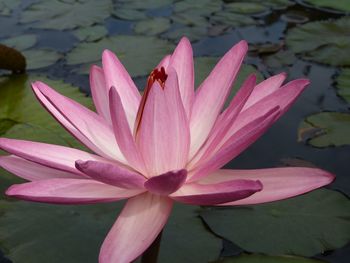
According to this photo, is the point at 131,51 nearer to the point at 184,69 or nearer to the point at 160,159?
the point at 184,69

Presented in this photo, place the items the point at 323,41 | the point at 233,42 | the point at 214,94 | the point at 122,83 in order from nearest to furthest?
the point at 214,94 → the point at 122,83 → the point at 323,41 → the point at 233,42

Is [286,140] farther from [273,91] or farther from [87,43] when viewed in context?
[87,43]

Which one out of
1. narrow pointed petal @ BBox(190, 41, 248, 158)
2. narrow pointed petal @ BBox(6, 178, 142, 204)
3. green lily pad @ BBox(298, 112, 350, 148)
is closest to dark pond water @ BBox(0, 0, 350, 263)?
green lily pad @ BBox(298, 112, 350, 148)

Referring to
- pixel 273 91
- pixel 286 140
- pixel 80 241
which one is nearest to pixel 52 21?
pixel 286 140

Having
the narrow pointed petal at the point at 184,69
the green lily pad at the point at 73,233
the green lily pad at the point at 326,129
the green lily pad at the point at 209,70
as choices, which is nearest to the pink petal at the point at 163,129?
the narrow pointed petal at the point at 184,69

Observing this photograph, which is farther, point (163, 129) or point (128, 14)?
point (128, 14)

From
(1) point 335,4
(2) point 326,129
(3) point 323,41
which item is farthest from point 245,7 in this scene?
(2) point 326,129

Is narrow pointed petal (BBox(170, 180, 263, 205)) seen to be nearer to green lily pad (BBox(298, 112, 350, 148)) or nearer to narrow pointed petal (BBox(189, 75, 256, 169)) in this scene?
narrow pointed petal (BBox(189, 75, 256, 169))
